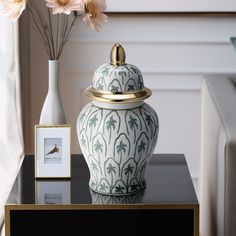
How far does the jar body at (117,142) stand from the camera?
1.36 m

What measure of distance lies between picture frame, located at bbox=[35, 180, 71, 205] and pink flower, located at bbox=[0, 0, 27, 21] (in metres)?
0.32

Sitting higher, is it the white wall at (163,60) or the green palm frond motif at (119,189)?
the white wall at (163,60)

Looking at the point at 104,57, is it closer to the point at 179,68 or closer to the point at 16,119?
the point at 179,68

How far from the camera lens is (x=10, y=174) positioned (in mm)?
1914

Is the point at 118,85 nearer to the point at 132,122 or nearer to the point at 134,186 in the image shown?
the point at 132,122

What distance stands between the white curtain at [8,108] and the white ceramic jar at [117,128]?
0.53m

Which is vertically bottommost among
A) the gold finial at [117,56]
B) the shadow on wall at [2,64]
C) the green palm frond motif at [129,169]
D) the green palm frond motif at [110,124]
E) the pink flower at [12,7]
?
the green palm frond motif at [129,169]

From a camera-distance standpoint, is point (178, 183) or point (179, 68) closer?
point (178, 183)

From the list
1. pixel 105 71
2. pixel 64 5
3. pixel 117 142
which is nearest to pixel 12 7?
pixel 64 5

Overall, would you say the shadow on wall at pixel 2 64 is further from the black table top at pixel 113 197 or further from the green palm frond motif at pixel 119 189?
the green palm frond motif at pixel 119 189

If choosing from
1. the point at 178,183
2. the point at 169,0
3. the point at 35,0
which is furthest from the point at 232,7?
the point at 178,183

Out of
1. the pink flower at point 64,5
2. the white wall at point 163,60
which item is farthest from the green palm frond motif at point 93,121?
the white wall at point 163,60

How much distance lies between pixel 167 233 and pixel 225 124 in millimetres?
240

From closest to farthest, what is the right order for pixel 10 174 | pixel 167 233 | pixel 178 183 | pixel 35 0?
pixel 167 233 → pixel 178 183 → pixel 10 174 → pixel 35 0
